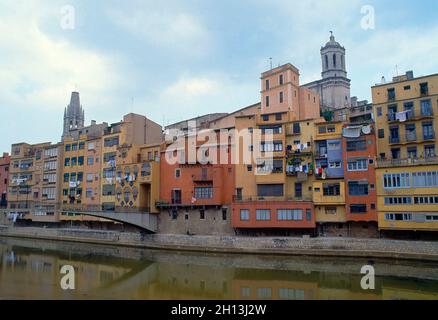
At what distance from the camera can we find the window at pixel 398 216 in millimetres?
32062

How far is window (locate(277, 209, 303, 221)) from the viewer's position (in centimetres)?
3706

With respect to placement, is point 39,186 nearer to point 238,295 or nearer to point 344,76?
point 238,295

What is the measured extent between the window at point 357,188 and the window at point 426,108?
28.6 ft

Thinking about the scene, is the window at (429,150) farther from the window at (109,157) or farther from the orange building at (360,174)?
the window at (109,157)

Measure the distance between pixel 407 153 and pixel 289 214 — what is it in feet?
42.1

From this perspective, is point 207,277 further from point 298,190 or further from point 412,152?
point 412,152

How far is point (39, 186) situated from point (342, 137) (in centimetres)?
4842

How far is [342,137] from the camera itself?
1470 inches

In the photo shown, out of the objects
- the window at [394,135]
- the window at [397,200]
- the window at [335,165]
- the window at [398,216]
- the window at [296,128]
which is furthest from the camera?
the window at [296,128]

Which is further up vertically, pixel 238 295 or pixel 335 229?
pixel 335 229

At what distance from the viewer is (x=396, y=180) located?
3319 centimetres

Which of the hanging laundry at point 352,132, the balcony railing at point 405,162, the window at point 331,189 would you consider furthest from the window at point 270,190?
the balcony railing at point 405,162

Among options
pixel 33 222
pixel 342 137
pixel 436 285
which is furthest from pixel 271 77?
pixel 33 222
